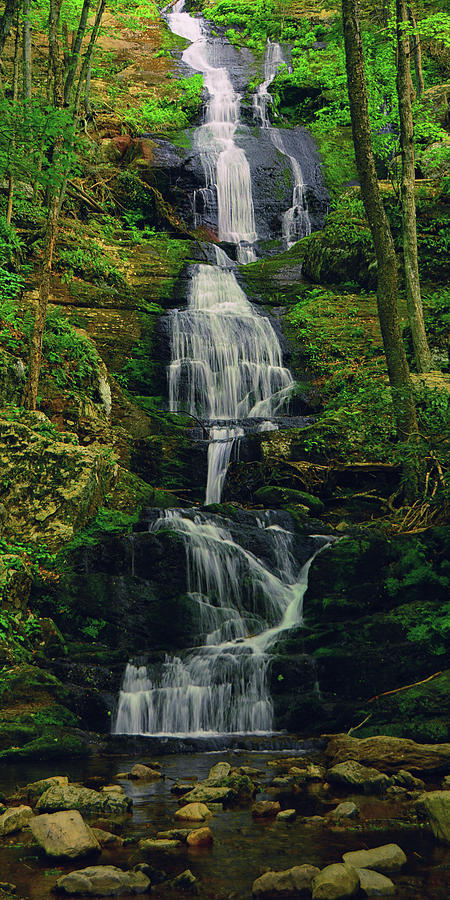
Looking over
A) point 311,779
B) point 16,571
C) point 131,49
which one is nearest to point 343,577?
point 311,779

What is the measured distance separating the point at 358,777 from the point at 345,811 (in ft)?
2.08

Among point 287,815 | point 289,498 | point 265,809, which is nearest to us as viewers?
point 287,815

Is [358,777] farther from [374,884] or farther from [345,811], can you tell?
[374,884]

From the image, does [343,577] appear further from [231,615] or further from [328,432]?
[328,432]

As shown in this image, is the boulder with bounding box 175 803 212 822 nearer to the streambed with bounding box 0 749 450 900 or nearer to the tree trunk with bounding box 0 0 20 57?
the streambed with bounding box 0 749 450 900

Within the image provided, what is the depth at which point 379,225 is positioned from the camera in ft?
29.2

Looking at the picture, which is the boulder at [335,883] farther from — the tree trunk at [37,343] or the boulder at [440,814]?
the tree trunk at [37,343]

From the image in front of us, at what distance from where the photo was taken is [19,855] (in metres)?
3.49

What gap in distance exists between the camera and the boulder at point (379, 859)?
3219 millimetres

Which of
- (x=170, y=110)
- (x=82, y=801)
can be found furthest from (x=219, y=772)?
(x=170, y=110)

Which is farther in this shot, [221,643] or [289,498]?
[289,498]

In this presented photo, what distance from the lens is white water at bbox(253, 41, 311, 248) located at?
22.1 m

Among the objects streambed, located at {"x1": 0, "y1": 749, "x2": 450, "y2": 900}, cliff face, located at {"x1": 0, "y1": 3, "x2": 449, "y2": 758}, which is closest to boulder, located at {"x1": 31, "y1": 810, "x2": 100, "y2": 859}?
streambed, located at {"x1": 0, "y1": 749, "x2": 450, "y2": 900}

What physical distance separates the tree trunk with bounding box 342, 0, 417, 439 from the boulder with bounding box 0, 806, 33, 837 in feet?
19.8
